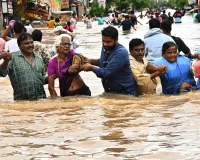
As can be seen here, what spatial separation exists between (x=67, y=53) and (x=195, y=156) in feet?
10.9

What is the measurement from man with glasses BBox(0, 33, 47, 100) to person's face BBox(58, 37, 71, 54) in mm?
429

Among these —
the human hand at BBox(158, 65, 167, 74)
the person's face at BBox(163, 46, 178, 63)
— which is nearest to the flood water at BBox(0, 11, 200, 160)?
the human hand at BBox(158, 65, 167, 74)

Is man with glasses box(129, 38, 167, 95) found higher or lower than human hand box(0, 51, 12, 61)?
lower

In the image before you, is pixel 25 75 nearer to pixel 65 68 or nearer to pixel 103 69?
pixel 65 68

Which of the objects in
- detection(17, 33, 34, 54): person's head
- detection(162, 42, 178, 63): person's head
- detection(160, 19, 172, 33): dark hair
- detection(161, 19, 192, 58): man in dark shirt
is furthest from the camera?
detection(160, 19, 172, 33): dark hair

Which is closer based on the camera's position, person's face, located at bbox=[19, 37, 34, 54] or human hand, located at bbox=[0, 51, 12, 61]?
human hand, located at bbox=[0, 51, 12, 61]

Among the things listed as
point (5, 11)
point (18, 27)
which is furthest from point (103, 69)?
point (5, 11)

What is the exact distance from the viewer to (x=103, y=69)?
759 centimetres

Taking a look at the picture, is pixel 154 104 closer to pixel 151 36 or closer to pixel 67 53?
pixel 67 53

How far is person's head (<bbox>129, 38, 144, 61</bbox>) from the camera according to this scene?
786 centimetres

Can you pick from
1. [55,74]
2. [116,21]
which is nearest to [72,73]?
[55,74]

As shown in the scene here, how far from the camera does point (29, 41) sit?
7.71 m

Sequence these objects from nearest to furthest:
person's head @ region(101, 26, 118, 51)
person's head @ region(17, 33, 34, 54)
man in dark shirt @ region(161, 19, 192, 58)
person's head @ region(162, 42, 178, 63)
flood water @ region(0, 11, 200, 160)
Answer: flood water @ region(0, 11, 200, 160) → person's head @ region(101, 26, 118, 51) → person's head @ region(17, 33, 34, 54) → person's head @ region(162, 42, 178, 63) → man in dark shirt @ region(161, 19, 192, 58)

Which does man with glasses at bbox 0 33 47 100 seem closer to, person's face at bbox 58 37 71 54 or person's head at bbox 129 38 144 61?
person's face at bbox 58 37 71 54
